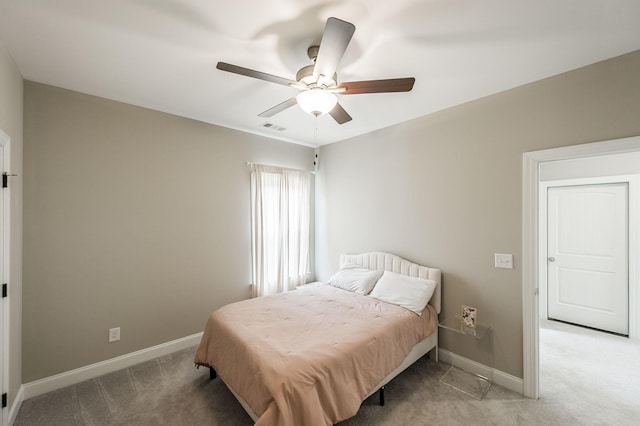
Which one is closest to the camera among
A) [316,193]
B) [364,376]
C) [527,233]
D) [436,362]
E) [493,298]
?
[364,376]

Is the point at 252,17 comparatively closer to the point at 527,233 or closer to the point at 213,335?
the point at 213,335

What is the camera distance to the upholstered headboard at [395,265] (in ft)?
9.35

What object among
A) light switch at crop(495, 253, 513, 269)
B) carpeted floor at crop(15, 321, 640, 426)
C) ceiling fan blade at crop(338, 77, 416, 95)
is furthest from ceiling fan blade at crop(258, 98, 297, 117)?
carpeted floor at crop(15, 321, 640, 426)

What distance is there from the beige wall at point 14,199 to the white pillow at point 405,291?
310cm

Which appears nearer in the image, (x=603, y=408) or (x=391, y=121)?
(x=603, y=408)

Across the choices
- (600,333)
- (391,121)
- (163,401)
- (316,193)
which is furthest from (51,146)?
(600,333)

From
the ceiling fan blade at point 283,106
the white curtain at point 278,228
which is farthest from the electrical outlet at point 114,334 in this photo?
the ceiling fan blade at point 283,106

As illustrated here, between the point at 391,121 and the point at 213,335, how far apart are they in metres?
3.02

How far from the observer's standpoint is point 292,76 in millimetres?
2262

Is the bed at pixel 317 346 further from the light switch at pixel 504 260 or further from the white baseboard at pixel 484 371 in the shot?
the light switch at pixel 504 260

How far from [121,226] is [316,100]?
238 centimetres

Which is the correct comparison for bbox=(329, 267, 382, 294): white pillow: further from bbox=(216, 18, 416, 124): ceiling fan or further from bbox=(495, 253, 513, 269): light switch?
bbox=(216, 18, 416, 124): ceiling fan

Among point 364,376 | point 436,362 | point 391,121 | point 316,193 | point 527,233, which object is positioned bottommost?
point 436,362

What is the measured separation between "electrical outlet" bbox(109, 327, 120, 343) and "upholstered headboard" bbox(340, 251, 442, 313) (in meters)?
2.64
